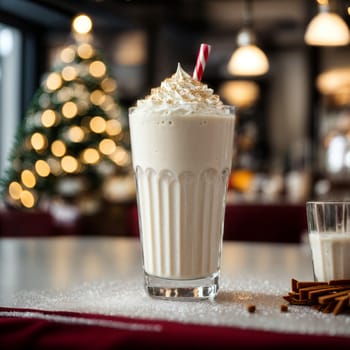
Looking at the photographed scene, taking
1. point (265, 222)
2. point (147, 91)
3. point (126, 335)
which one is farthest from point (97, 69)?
point (126, 335)

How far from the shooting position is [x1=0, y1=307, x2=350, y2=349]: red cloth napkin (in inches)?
28.8

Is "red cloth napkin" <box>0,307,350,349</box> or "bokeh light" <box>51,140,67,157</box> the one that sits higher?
"bokeh light" <box>51,140,67,157</box>

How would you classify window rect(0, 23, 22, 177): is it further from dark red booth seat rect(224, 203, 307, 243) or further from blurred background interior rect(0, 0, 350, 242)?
dark red booth seat rect(224, 203, 307, 243)

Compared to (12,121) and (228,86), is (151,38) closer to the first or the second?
(228,86)

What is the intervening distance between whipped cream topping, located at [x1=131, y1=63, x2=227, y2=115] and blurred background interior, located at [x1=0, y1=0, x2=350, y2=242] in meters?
3.10

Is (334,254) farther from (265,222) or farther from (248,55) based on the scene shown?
(248,55)

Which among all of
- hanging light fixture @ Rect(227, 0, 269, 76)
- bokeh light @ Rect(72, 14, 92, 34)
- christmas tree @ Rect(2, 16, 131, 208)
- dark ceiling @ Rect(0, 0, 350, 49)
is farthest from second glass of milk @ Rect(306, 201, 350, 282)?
dark ceiling @ Rect(0, 0, 350, 49)

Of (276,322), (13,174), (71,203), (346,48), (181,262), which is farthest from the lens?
(346,48)

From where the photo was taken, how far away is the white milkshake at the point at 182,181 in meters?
1.07

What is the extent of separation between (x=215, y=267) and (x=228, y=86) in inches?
350

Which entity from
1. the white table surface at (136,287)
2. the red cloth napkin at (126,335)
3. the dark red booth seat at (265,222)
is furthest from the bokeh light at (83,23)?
the red cloth napkin at (126,335)

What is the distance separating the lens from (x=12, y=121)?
7.78m

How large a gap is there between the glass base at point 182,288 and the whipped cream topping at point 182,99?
0.28 m

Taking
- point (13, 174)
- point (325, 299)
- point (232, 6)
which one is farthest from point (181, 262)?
point (232, 6)
